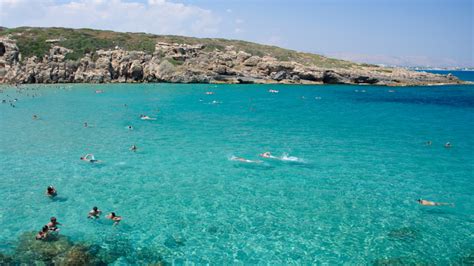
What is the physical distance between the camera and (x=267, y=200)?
2114 centimetres

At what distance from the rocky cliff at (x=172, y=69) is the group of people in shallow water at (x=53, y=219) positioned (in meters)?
80.9

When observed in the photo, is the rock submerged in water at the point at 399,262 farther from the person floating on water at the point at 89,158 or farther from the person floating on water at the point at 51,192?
the person floating on water at the point at 89,158

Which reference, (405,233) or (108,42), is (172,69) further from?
(405,233)

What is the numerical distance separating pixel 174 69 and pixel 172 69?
0.63 meters

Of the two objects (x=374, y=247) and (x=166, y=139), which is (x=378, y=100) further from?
(x=374, y=247)

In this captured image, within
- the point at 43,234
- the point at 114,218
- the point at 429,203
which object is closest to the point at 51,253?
the point at 43,234

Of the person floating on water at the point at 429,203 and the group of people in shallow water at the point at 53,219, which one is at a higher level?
the person floating on water at the point at 429,203

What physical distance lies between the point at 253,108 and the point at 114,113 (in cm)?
2150

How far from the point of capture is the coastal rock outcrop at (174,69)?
304 ft

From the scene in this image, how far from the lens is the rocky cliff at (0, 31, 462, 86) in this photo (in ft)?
304

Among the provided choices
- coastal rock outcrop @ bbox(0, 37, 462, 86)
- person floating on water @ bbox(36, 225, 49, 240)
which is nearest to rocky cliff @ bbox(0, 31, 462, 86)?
coastal rock outcrop @ bbox(0, 37, 462, 86)

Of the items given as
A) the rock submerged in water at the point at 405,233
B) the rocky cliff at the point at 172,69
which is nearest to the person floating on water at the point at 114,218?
the rock submerged in water at the point at 405,233

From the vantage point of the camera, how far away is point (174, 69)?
10294 centimetres

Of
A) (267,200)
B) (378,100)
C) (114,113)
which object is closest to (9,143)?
(114,113)
